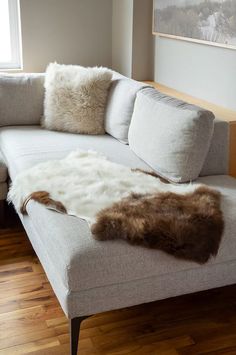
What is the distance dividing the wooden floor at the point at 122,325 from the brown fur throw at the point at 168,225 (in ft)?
1.30

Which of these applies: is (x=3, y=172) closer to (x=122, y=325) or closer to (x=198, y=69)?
(x=122, y=325)

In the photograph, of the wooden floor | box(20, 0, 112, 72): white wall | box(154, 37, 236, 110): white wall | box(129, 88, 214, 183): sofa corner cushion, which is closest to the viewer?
the wooden floor

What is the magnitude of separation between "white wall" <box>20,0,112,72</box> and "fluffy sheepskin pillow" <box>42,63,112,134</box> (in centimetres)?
73

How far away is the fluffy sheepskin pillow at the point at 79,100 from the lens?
3.07 m

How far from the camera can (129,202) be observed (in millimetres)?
1938

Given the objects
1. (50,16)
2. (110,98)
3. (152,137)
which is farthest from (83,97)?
(50,16)

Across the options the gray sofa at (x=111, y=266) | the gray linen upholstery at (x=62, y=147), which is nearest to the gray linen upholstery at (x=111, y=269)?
the gray sofa at (x=111, y=266)

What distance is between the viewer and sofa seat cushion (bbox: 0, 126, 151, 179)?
2.59 m

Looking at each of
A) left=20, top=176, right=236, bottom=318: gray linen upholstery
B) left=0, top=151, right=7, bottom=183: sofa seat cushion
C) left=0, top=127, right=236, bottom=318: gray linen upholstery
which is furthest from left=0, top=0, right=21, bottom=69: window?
left=20, top=176, right=236, bottom=318: gray linen upholstery

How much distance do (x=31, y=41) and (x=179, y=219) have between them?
2499 mm

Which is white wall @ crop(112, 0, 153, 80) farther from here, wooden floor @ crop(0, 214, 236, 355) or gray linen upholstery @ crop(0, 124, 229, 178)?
wooden floor @ crop(0, 214, 236, 355)

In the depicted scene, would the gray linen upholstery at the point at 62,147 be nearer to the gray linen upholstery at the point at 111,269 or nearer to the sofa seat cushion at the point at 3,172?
the sofa seat cushion at the point at 3,172

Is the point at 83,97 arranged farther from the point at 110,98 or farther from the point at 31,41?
the point at 31,41

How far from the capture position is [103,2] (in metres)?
3.84
